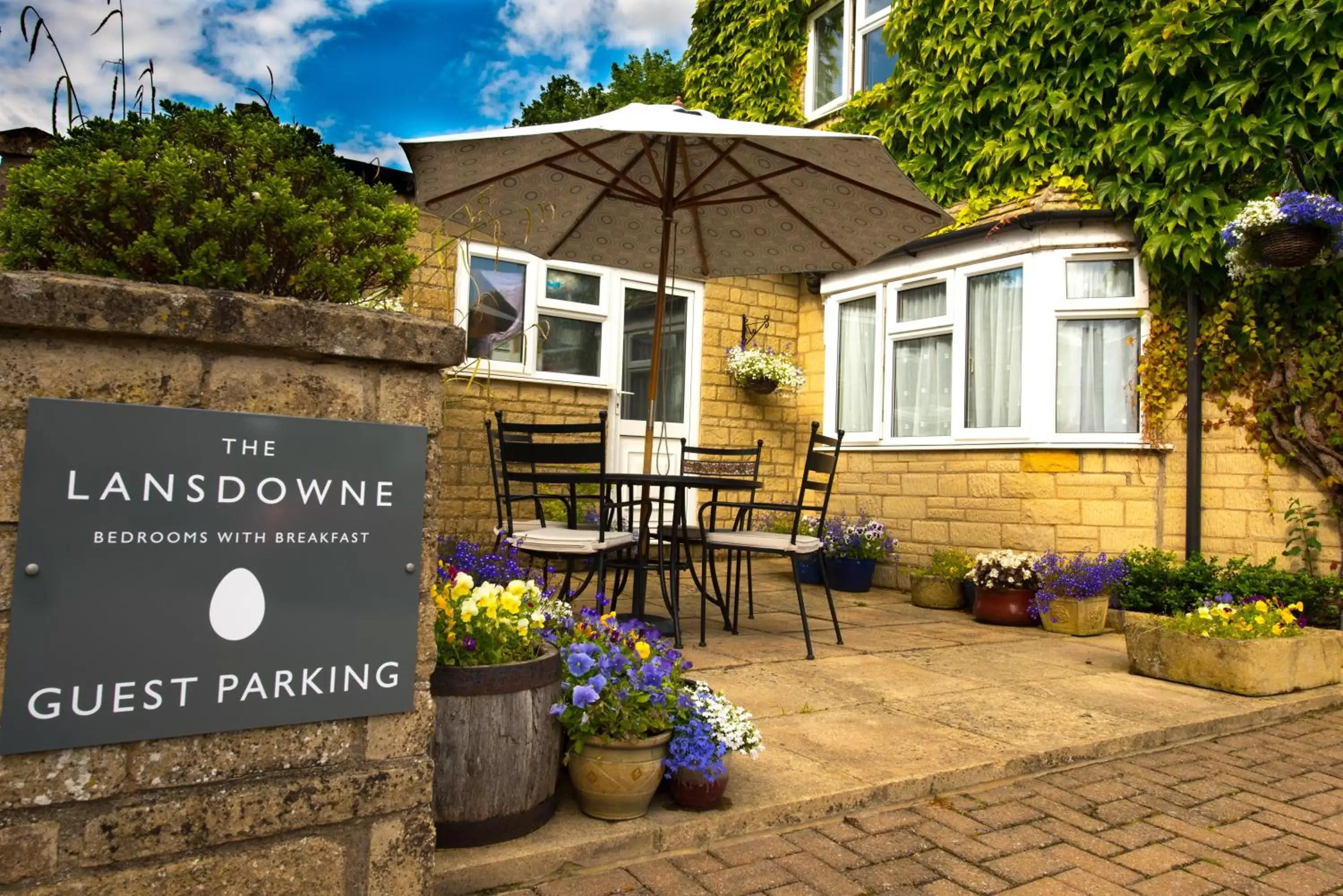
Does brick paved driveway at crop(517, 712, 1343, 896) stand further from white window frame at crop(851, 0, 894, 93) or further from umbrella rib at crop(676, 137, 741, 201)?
white window frame at crop(851, 0, 894, 93)

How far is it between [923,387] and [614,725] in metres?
5.96

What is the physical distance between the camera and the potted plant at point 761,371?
322 inches

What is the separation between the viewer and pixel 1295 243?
17.1ft

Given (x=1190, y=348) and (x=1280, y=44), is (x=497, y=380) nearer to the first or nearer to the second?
(x=1190, y=348)

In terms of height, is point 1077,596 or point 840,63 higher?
point 840,63

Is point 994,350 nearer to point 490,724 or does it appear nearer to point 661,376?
point 661,376

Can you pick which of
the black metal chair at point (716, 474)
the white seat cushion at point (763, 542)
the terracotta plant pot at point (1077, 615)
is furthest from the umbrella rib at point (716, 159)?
the terracotta plant pot at point (1077, 615)

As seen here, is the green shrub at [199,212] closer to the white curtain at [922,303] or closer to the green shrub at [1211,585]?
the green shrub at [1211,585]

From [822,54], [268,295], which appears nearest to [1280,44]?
[822,54]

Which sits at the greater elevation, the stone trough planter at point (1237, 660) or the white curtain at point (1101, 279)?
the white curtain at point (1101, 279)

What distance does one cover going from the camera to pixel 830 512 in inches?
326

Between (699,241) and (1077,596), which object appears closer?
(699,241)

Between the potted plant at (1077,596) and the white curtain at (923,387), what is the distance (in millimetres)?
1850

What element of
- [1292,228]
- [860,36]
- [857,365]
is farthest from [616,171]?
[860,36]
